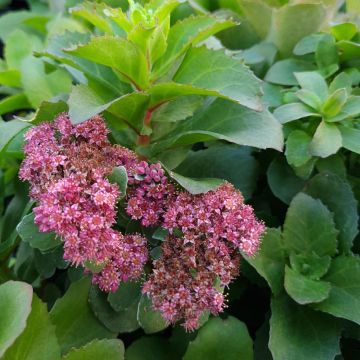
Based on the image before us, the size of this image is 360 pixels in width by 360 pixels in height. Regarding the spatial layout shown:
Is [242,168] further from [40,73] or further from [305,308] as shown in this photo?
[40,73]

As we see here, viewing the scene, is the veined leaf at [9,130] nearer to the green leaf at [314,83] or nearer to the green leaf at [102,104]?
the green leaf at [102,104]

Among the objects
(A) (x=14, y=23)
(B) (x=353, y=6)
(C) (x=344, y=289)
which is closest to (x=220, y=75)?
(C) (x=344, y=289)

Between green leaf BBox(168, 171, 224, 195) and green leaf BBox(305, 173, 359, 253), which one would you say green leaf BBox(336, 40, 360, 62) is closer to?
green leaf BBox(305, 173, 359, 253)

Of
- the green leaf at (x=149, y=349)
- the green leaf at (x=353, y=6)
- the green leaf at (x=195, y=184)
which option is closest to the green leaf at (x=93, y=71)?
the green leaf at (x=195, y=184)

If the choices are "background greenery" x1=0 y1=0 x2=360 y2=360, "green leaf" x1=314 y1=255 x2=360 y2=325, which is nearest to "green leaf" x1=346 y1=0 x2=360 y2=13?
"background greenery" x1=0 y1=0 x2=360 y2=360

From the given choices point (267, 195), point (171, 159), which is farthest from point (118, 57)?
point (267, 195)

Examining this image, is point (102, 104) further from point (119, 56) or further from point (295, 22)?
point (295, 22)
